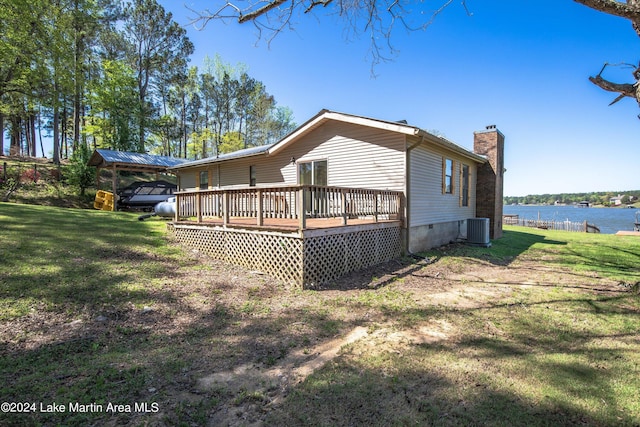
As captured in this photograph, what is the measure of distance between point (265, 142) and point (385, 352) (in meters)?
34.5

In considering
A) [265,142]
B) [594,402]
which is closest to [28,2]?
[265,142]

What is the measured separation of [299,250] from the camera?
627 centimetres

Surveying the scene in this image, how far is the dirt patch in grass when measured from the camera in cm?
265

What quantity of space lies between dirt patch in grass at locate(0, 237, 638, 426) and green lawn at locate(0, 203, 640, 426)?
2cm

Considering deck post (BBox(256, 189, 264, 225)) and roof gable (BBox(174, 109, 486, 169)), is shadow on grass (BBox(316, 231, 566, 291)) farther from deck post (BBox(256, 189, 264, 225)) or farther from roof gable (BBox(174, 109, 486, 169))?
roof gable (BBox(174, 109, 486, 169))

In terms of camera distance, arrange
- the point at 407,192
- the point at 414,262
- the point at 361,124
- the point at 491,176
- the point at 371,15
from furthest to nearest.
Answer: the point at 491,176 < the point at 361,124 < the point at 407,192 < the point at 414,262 < the point at 371,15

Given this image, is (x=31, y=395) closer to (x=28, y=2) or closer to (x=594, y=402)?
(x=594, y=402)

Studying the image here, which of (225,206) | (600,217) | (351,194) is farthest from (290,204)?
(600,217)

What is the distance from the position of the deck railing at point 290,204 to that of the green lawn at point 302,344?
4.89ft

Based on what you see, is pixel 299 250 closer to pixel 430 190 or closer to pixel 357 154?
pixel 357 154

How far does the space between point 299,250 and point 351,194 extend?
2.31 meters

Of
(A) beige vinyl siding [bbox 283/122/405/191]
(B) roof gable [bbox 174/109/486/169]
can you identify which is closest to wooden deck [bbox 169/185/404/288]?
(A) beige vinyl siding [bbox 283/122/405/191]

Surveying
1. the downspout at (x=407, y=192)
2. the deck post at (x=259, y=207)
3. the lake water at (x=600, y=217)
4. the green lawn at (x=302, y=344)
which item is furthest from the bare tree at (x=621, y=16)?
the lake water at (x=600, y=217)

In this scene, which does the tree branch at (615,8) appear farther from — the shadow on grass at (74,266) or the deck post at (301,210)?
the shadow on grass at (74,266)
